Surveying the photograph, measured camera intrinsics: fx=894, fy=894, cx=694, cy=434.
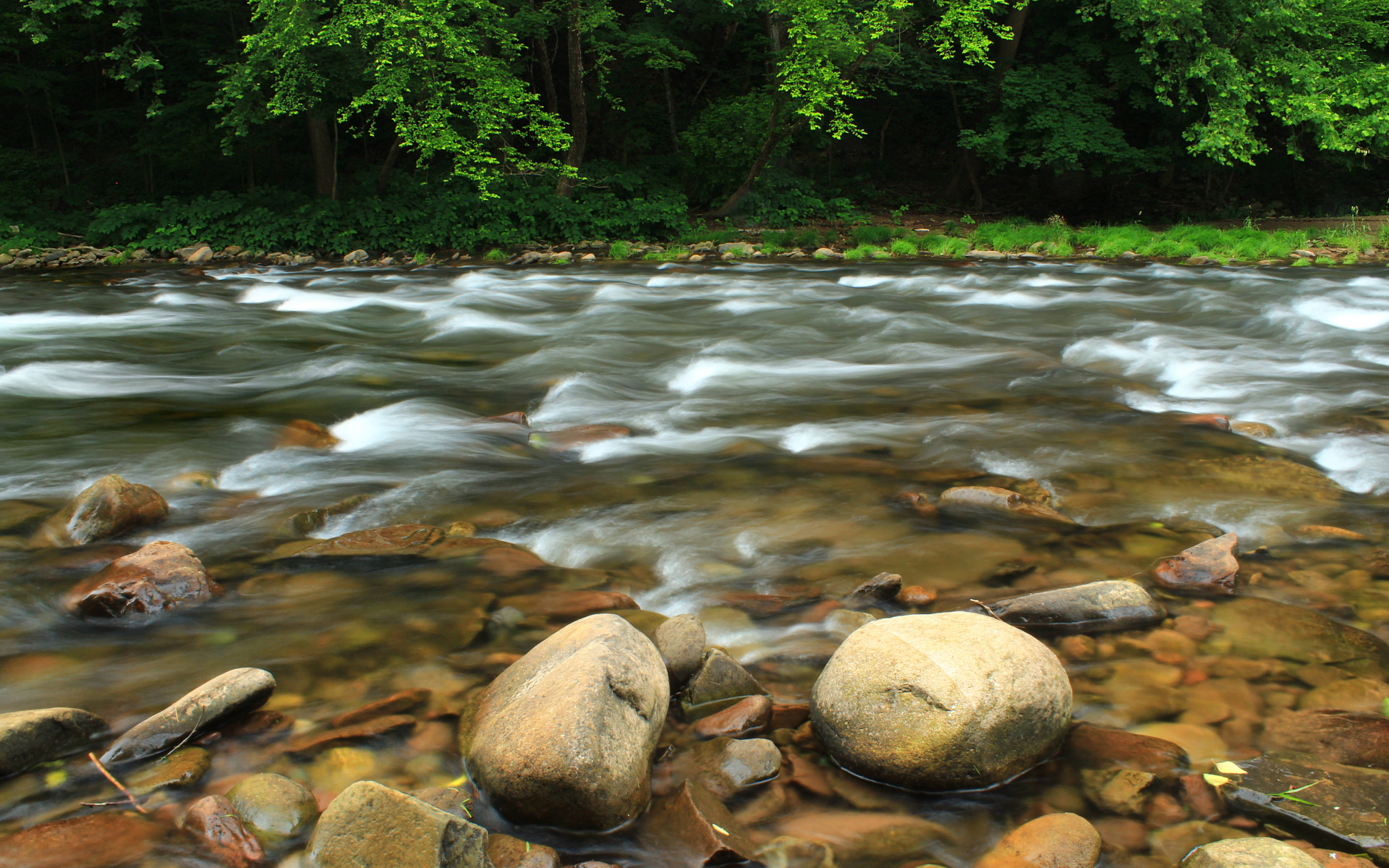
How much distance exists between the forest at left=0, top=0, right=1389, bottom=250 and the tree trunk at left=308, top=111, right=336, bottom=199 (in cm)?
4

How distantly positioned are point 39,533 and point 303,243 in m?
14.3

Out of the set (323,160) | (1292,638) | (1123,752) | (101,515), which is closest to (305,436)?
(101,515)

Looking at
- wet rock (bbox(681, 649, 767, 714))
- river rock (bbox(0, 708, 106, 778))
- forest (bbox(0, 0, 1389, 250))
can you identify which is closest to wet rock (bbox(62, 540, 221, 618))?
river rock (bbox(0, 708, 106, 778))

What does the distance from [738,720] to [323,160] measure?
60.7 feet

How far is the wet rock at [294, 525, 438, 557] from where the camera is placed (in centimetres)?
397

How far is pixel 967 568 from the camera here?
3846 millimetres

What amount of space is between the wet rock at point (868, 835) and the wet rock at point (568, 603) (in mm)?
1293

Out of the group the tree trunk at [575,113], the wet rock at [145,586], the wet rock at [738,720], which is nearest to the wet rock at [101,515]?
the wet rock at [145,586]


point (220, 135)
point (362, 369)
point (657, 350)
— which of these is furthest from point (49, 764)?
point (220, 135)

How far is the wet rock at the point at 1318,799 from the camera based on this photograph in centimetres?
221

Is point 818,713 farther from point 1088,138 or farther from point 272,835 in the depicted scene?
point 1088,138

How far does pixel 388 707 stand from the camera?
2771 mm

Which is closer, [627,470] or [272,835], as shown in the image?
[272,835]

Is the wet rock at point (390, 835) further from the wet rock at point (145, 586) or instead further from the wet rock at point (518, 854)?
the wet rock at point (145, 586)
